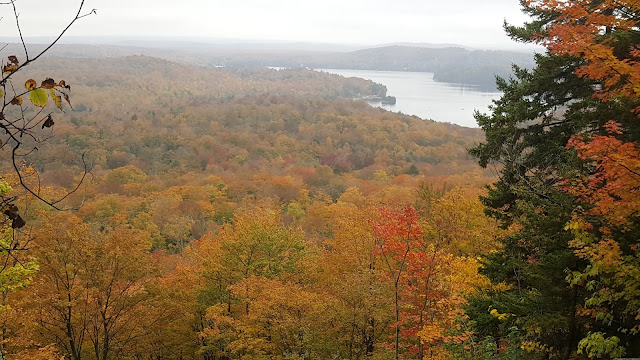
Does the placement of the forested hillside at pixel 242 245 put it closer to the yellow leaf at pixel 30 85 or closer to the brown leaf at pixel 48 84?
the yellow leaf at pixel 30 85

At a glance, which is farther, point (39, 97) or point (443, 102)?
point (443, 102)

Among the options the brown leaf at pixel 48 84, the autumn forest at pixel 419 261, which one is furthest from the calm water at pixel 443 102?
the brown leaf at pixel 48 84

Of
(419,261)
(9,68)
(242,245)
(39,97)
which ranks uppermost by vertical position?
(9,68)

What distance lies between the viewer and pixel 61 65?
176 metres

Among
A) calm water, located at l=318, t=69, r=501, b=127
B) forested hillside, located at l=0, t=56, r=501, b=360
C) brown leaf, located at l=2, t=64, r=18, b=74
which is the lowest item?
forested hillside, located at l=0, t=56, r=501, b=360

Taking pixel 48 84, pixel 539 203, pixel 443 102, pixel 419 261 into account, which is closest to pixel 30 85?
pixel 48 84

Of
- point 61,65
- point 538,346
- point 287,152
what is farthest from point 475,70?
point 538,346

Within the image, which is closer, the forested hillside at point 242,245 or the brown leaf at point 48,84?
the brown leaf at point 48,84

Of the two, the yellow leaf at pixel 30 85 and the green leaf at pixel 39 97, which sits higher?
the yellow leaf at pixel 30 85

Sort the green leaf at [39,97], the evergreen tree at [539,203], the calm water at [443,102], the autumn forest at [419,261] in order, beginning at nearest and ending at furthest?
the green leaf at [39,97], the autumn forest at [419,261], the evergreen tree at [539,203], the calm water at [443,102]

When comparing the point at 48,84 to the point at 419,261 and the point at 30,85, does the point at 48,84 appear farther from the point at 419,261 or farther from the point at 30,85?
the point at 419,261

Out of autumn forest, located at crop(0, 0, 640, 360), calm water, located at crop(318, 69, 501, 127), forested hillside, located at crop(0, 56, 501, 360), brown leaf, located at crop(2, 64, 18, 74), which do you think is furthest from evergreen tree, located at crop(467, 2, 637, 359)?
calm water, located at crop(318, 69, 501, 127)

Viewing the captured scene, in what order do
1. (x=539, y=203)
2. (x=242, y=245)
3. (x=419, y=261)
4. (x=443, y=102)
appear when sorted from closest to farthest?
(x=539, y=203) → (x=419, y=261) → (x=242, y=245) → (x=443, y=102)

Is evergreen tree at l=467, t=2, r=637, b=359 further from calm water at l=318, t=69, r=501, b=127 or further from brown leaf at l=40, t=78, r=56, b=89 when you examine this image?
calm water at l=318, t=69, r=501, b=127
